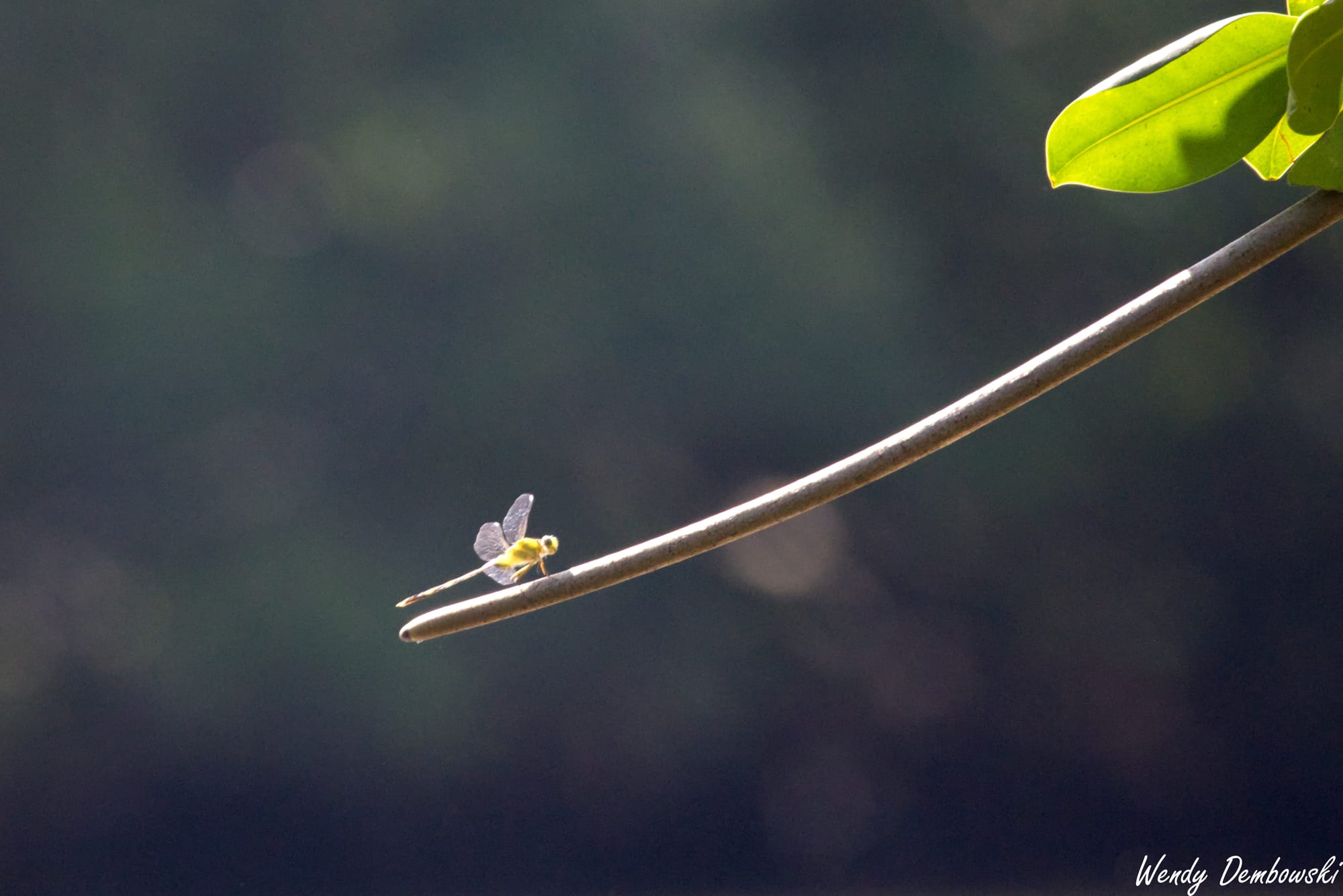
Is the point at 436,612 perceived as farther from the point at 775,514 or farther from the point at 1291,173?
the point at 1291,173

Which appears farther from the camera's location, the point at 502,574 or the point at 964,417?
the point at 502,574

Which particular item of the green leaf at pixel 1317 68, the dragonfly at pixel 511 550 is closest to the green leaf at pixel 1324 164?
the green leaf at pixel 1317 68

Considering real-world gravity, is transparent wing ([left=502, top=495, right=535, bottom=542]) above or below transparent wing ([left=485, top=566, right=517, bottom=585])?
above

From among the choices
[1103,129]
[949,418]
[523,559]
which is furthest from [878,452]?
[523,559]

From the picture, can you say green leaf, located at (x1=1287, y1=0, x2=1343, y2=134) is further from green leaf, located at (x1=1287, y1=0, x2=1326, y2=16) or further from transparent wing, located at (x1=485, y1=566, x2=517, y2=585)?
transparent wing, located at (x1=485, y1=566, x2=517, y2=585)

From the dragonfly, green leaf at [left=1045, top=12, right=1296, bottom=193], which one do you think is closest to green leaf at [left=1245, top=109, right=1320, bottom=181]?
green leaf at [left=1045, top=12, right=1296, bottom=193]

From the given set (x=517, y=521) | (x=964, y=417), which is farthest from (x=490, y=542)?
(x=964, y=417)

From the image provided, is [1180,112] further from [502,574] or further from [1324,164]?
[502,574]
